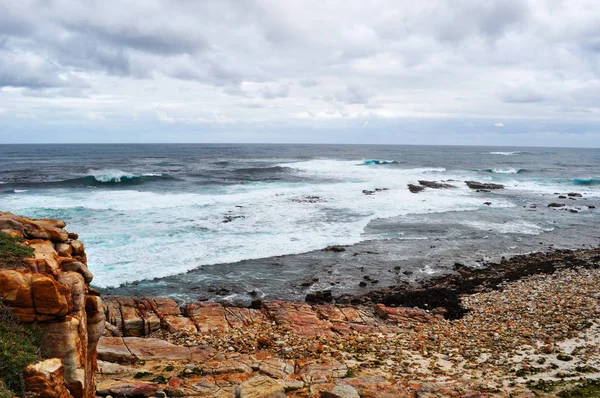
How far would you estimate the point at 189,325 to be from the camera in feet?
46.0

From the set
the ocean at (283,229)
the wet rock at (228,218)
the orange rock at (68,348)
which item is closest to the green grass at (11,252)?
the orange rock at (68,348)

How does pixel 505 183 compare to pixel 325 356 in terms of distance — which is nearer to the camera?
pixel 325 356

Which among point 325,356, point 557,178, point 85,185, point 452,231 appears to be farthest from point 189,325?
point 557,178

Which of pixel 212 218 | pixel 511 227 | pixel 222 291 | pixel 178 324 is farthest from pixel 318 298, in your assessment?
pixel 511 227

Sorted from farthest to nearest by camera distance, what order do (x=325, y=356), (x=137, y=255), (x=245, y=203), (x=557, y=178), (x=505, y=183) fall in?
(x=557, y=178) < (x=505, y=183) < (x=245, y=203) < (x=137, y=255) < (x=325, y=356)

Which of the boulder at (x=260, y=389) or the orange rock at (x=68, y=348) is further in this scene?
the boulder at (x=260, y=389)

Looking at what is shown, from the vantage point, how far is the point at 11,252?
7.23 metres

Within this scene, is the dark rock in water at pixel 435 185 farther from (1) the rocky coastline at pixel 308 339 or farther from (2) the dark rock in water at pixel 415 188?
(1) the rocky coastline at pixel 308 339

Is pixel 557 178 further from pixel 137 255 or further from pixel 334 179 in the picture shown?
pixel 137 255

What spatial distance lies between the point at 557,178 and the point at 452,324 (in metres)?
66.3

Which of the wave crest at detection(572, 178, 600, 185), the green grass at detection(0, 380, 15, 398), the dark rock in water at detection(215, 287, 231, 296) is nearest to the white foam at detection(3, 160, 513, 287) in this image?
the dark rock in water at detection(215, 287, 231, 296)

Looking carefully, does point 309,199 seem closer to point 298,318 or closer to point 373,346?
point 298,318

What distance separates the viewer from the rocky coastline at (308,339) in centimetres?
698

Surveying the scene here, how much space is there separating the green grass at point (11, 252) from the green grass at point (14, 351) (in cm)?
82
